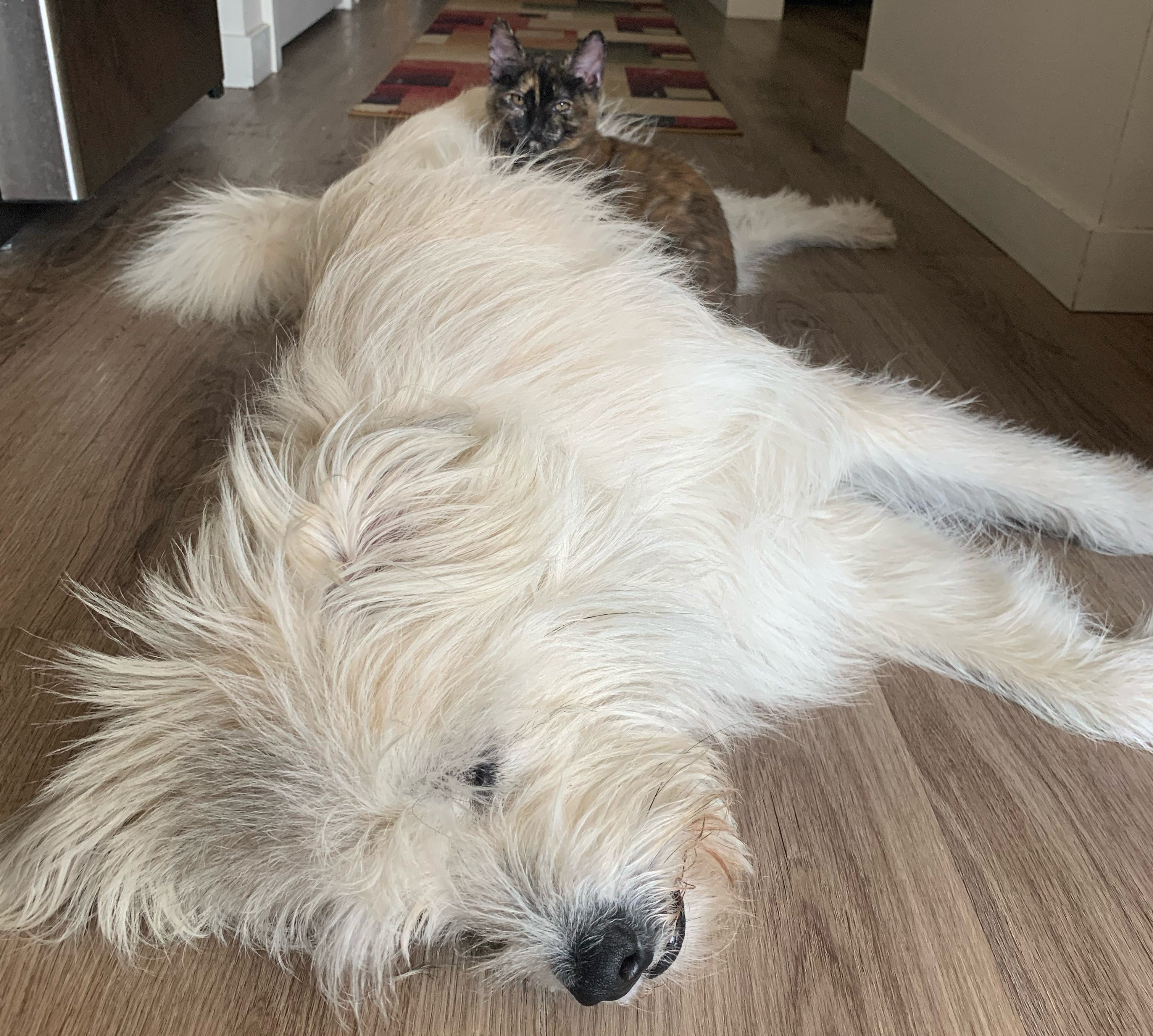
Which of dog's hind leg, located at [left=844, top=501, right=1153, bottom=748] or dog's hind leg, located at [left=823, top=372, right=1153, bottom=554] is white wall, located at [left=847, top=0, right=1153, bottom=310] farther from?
dog's hind leg, located at [left=844, top=501, right=1153, bottom=748]

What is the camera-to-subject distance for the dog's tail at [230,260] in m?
1.84

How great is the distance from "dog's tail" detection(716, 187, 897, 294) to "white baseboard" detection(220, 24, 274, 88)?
2243 millimetres

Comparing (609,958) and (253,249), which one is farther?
(253,249)

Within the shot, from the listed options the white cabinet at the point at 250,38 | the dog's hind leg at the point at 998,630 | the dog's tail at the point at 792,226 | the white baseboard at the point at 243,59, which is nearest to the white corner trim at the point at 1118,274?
the dog's tail at the point at 792,226

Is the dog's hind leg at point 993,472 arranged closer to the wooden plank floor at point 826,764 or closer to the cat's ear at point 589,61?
the wooden plank floor at point 826,764

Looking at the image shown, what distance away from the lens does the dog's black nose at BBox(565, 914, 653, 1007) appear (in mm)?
746

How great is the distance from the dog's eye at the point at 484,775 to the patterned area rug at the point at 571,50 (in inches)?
88.1

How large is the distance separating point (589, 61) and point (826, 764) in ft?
6.11

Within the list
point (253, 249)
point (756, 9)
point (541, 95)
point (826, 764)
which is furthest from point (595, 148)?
point (756, 9)

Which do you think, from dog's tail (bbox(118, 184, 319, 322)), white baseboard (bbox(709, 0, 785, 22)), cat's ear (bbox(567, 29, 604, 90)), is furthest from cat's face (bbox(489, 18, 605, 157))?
white baseboard (bbox(709, 0, 785, 22))

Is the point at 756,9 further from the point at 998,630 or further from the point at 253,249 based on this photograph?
the point at 998,630

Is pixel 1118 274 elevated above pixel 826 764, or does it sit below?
above

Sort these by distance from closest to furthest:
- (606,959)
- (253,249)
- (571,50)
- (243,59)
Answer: (606,959), (253,249), (243,59), (571,50)

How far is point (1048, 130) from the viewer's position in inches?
89.1
